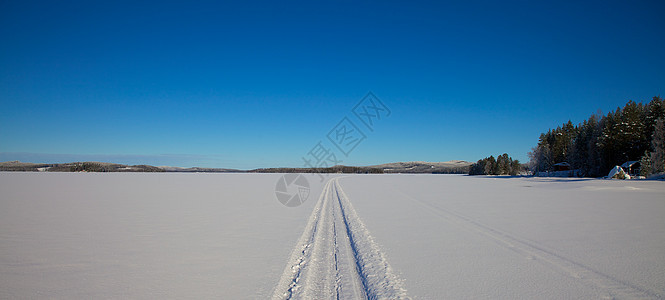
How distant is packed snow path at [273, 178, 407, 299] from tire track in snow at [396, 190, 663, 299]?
2.41m

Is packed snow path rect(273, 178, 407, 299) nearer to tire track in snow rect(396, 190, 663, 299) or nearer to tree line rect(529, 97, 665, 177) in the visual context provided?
tire track in snow rect(396, 190, 663, 299)

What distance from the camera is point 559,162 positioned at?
60.2m

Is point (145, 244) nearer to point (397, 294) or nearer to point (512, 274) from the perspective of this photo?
point (397, 294)

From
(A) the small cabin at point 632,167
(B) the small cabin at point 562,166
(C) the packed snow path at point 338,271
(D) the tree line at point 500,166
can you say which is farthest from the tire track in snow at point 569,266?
(D) the tree line at point 500,166

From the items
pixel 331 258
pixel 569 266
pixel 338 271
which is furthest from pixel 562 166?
pixel 338 271

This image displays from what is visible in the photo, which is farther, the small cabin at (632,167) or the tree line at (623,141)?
the small cabin at (632,167)

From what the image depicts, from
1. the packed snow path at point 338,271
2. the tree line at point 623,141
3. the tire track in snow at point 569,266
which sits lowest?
the packed snow path at point 338,271

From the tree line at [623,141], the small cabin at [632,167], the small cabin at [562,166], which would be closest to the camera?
the tree line at [623,141]

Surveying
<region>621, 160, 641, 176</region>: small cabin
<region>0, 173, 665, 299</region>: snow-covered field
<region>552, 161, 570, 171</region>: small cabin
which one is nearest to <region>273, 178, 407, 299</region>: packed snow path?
<region>0, 173, 665, 299</region>: snow-covered field

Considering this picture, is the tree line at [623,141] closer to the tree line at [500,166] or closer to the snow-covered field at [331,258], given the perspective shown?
the tree line at [500,166]

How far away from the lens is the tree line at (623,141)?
3397cm

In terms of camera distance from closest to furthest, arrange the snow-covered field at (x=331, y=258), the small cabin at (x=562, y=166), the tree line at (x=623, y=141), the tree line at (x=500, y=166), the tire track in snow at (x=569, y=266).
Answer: the tire track in snow at (x=569, y=266), the snow-covered field at (x=331, y=258), the tree line at (x=623, y=141), the small cabin at (x=562, y=166), the tree line at (x=500, y=166)

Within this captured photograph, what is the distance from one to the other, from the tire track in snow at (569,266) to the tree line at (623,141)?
137ft

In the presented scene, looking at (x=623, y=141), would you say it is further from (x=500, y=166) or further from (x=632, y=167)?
(x=500, y=166)
